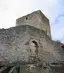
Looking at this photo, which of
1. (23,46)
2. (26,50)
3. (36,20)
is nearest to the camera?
(26,50)

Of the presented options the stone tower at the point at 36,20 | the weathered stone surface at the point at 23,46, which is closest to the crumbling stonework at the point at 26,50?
the weathered stone surface at the point at 23,46

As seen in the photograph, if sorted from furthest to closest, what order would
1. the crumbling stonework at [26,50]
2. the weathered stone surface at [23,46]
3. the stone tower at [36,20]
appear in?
the stone tower at [36,20] < the weathered stone surface at [23,46] < the crumbling stonework at [26,50]

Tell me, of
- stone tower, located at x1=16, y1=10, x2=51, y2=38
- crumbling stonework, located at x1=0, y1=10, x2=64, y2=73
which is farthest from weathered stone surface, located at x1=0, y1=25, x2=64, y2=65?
stone tower, located at x1=16, y1=10, x2=51, y2=38

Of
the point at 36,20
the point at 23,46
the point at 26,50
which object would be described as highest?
the point at 36,20

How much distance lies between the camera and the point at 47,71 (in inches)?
493

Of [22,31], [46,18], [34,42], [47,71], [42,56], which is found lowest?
[47,71]

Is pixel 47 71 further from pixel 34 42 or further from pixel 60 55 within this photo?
pixel 60 55

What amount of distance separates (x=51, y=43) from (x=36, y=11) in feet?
17.3

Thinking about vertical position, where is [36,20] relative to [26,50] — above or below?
above

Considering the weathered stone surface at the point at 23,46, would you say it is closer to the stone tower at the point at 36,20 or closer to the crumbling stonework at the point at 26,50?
the crumbling stonework at the point at 26,50

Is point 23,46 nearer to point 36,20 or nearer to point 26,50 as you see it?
point 26,50

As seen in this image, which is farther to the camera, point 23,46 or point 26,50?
point 23,46

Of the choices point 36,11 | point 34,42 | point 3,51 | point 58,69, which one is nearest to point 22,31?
point 34,42

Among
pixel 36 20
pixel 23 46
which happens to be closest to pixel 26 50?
pixel 23 46
